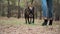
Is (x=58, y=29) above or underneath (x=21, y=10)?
underneath

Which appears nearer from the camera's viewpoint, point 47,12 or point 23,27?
point 23,27

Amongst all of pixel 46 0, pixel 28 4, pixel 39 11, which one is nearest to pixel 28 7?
pixel 28 4

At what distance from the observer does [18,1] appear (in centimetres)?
161

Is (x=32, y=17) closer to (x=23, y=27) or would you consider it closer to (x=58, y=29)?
(x=23, y=27)

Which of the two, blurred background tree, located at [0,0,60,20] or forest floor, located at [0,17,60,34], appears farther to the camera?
blurred background tree, located at [0,0,60,20]

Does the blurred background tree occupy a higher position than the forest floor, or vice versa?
the blurred background tree

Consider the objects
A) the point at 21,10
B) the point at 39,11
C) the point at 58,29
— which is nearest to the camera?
the point at 58,29

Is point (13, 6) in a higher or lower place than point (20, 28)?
higher

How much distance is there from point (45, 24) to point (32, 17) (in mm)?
124

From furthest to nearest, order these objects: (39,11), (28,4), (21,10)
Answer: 1. (39,11)
2. (21,10)
3. (28,4)

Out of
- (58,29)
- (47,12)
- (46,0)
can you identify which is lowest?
(58,29)

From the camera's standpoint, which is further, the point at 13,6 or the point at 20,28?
the point at 13,6

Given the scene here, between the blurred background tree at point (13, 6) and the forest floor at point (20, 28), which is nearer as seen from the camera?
the forest floor at point (20, 28)

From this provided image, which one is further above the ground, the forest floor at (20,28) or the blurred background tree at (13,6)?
the blurred background tree at (13,6)
